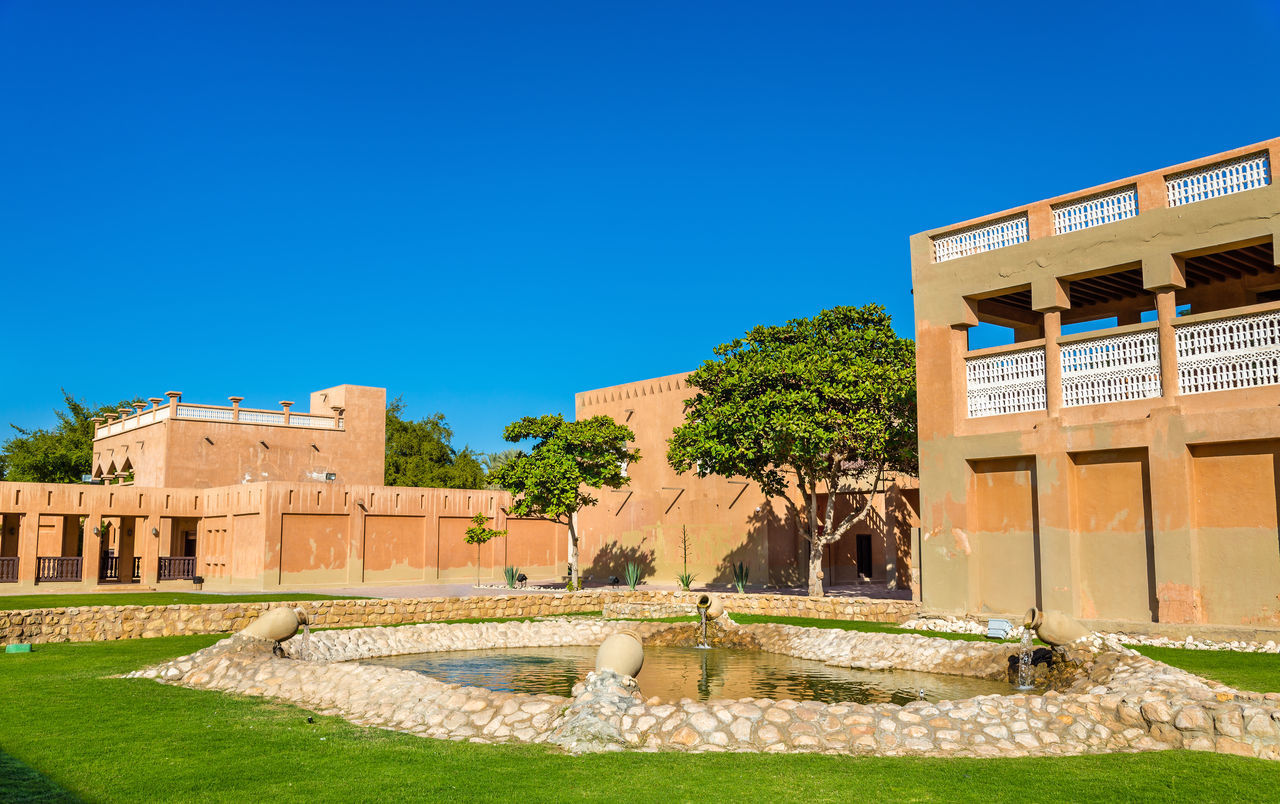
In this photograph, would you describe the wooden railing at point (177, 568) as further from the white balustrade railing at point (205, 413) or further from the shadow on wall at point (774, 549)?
the shadow on wall at point (774, 549)

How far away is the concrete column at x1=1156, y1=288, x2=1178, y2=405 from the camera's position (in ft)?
56.2

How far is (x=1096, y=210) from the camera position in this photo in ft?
61.4

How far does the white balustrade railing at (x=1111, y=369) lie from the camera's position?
17578 mm

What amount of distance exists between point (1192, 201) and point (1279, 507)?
18.1 feet

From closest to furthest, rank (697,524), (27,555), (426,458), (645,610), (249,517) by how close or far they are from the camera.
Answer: (645,610)
(27,555)
(249,517)
(697,524)
(426,458)

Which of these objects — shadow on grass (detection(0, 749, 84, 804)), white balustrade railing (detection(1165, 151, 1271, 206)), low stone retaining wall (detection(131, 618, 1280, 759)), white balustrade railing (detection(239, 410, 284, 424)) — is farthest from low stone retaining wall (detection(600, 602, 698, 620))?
white balustrade railing (detection(239, 410, 284, 424))

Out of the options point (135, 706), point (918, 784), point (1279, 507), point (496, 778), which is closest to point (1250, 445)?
point (1279, 507)

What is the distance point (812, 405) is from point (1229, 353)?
33.8ft

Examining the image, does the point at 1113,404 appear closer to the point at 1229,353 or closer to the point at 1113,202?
the point at 1229,353

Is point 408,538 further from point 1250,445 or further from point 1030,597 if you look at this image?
point 1250,445

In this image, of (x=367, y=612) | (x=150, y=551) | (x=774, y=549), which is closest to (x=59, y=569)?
(x=150, y=551)

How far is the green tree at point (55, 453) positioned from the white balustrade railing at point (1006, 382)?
158 ft

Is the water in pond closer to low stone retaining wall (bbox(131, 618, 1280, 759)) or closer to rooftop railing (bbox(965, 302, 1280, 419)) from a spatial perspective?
low stone retaining wall (bbox(131, 618, 1280, 759))

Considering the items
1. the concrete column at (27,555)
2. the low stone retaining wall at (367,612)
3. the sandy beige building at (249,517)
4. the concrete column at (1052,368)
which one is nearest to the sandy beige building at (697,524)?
the sandy beige building at (249,517)
